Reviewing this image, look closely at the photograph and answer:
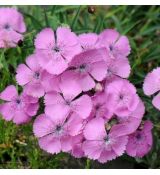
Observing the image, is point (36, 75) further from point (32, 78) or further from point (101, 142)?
point (101, 142)

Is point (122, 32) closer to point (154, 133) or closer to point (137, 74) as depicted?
point (137, 74)

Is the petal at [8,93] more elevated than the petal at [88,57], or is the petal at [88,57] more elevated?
the petal at [88,57]

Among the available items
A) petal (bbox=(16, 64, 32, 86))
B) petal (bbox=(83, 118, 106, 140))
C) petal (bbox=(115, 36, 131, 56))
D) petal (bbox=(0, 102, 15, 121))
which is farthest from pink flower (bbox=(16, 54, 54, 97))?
petal (bbox=(115, 36, 131, 56))

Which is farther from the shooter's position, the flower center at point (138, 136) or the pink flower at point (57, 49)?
the flower center at point (138, 136)

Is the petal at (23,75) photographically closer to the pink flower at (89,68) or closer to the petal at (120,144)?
the pink flower at (89,68)

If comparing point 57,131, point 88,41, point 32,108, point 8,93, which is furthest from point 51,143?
point 88,41

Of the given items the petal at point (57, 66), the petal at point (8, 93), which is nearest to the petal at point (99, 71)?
the petal at point (57, 66)
